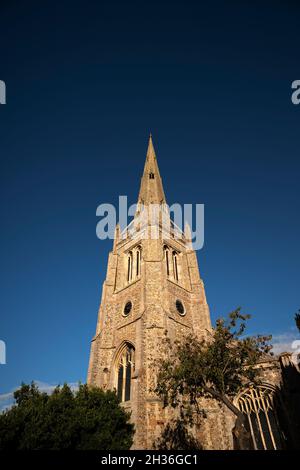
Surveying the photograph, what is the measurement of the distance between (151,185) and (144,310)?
815 inches

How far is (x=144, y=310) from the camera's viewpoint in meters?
19.6

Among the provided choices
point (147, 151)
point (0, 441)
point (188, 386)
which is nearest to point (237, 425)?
point (188, 386)

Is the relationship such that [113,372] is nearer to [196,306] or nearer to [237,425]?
[196,306]

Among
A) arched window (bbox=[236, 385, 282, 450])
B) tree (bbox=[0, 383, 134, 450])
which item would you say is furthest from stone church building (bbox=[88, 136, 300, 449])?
tree (bbox=[0, 383, 134, 450])

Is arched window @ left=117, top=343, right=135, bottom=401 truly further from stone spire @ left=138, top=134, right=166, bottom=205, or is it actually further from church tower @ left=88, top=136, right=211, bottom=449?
stone spire @ left=138, top=134, right=166, bottom=205

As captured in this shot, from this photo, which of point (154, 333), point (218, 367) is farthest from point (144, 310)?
point (218, 367)

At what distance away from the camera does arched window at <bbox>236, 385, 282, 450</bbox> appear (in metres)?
16.0

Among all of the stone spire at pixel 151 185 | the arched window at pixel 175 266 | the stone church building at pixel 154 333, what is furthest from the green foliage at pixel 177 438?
the stone spire at pixel 151 185

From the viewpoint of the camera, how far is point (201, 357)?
13852 millimetres

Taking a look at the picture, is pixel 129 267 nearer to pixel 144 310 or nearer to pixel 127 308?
pixel 127 308

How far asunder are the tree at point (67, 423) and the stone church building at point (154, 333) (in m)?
1.58

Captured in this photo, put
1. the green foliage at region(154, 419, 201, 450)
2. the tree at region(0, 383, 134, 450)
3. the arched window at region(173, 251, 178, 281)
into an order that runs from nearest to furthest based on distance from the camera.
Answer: the tree at region(0, 383, 134, 450), the green foliage at region(154, 419, 201, 450), the arched window at region(173, 251, 178, 281)

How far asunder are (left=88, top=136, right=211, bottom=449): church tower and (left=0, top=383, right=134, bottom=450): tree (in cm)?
156

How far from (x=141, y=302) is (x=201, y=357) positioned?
24.5ft
